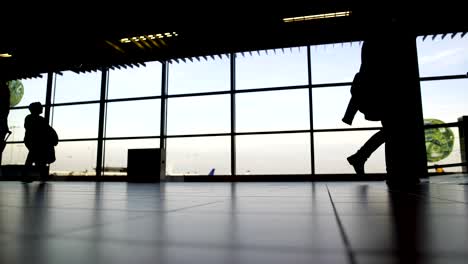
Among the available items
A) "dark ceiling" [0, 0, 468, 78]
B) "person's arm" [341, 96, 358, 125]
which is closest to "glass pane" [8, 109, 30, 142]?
"dark ceiling" [0, 0, 468, 78]

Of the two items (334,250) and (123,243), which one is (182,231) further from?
(334,250)

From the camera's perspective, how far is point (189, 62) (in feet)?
30.4

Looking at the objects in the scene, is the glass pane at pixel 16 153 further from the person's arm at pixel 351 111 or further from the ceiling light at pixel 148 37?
the person's arm at pixel 351 111

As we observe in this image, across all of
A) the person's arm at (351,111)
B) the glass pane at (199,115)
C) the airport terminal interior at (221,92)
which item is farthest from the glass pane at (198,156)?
the person's arm at (351,111)

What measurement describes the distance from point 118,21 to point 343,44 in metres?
5.30

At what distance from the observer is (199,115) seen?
844cm

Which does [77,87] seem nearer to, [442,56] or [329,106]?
[329,106]

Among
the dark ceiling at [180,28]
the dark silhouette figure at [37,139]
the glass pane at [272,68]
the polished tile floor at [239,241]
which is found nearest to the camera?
the polished tile floor at [239,241]

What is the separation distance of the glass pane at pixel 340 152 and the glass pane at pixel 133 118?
4.22 meters

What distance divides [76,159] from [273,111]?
571cm

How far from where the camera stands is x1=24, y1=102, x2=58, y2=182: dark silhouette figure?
4625mm

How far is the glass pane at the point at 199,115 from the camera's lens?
324 inches

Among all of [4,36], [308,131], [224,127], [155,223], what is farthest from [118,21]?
[155,223]

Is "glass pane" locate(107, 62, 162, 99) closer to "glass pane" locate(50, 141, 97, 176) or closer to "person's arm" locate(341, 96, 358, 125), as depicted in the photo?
"glass pane" locate(50, 141, 97, 176)
